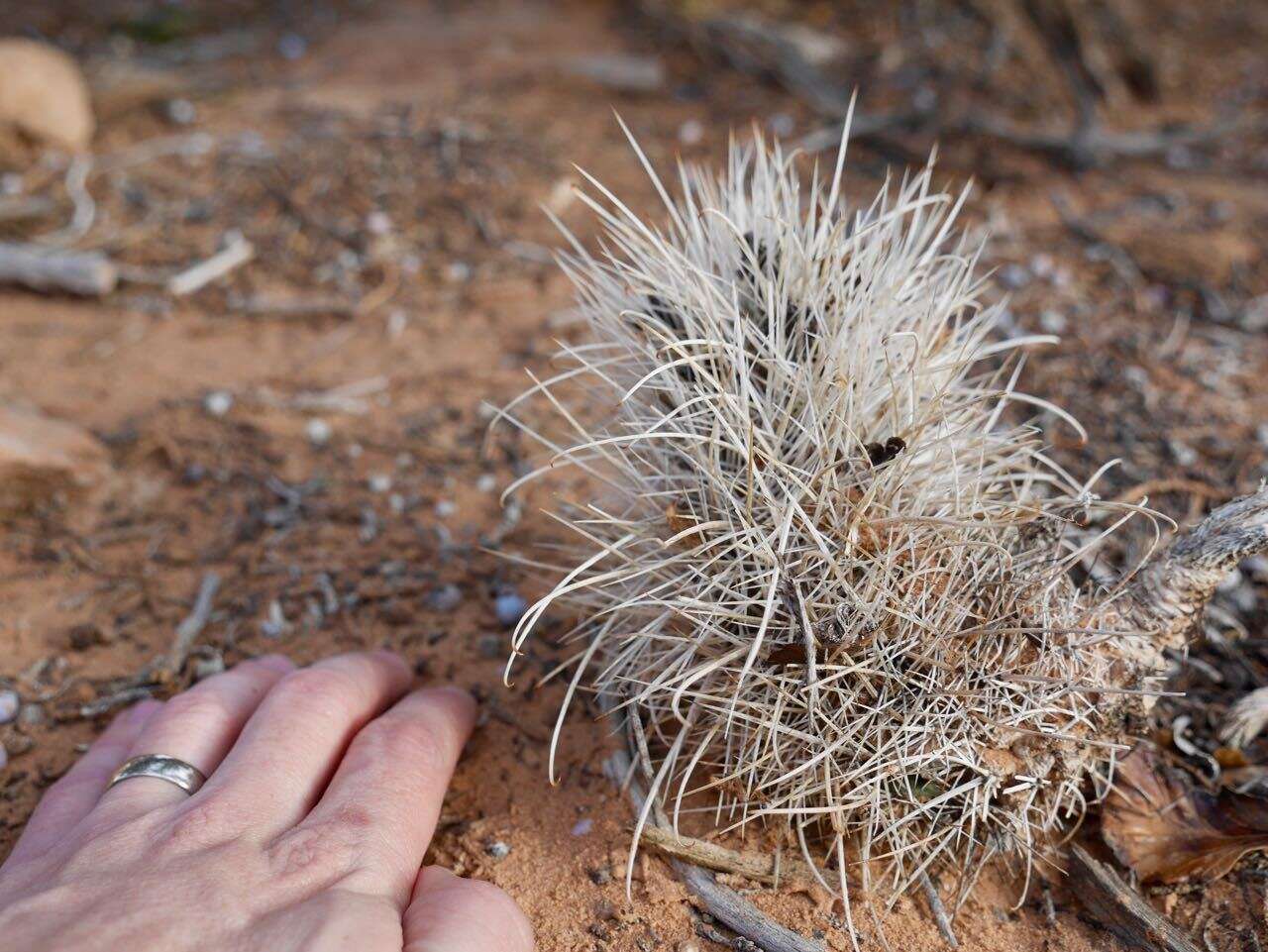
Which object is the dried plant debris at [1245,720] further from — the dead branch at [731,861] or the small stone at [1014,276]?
the small stone at [1014,276]

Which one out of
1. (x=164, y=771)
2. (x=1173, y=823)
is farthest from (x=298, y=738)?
(x=1173, y=823)

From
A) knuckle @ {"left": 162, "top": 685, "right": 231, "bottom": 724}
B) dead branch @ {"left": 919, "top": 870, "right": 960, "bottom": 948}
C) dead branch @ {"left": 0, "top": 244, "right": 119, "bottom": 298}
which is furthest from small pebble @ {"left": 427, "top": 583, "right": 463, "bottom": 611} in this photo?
dead branch @ {"left": 0, "top": 244, "right": 119, "bottom": 298}

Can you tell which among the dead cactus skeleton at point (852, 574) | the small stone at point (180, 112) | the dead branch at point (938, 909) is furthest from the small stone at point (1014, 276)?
the small stone at point (180, 112)

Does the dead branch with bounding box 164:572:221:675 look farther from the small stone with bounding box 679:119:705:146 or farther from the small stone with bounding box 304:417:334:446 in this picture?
the small stone with bounding box 679:119:705:146

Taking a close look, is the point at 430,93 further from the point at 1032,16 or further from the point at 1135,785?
the point at 1135,785

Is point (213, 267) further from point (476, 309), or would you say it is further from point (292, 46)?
point (292, 46)

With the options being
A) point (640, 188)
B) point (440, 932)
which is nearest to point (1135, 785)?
point (440, 932)

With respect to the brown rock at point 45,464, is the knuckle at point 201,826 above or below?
above
